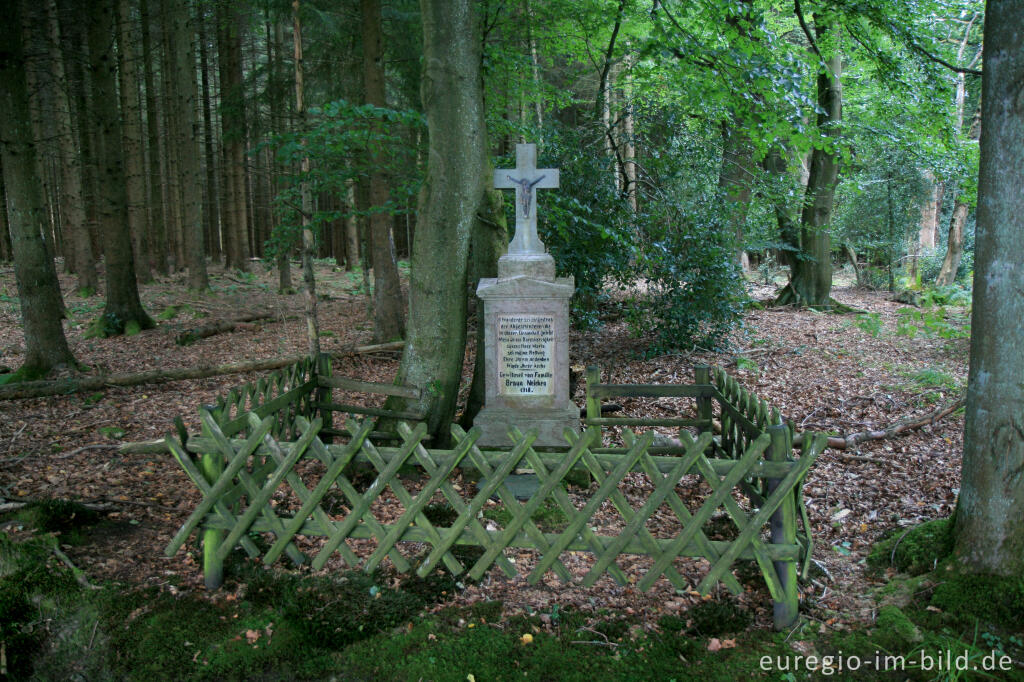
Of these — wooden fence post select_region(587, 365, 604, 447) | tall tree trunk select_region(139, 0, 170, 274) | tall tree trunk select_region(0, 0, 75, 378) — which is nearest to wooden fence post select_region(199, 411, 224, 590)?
wooden fence post select_region(587, 365, 604, 447)

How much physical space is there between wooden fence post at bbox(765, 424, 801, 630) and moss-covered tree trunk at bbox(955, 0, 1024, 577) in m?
1.05

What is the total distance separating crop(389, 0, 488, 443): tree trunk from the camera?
630cm

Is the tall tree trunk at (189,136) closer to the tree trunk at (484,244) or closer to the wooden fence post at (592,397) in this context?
the tree trunk at (484,244)

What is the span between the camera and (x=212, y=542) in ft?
13.5

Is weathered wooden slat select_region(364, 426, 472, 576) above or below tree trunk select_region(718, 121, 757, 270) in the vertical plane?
below

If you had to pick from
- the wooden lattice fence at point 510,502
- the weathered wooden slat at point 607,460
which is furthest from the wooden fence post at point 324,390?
the weathered wooden slat at point 607,460

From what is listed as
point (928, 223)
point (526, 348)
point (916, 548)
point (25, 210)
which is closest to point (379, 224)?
point (25, 210)

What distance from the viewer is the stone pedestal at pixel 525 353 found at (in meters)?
6.29

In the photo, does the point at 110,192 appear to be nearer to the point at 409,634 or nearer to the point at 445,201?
the point at 445,201

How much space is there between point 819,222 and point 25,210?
14847 mm

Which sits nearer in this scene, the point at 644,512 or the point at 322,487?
the point at 644,512

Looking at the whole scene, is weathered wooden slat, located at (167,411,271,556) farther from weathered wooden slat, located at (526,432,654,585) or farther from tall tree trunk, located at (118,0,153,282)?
tall tree trunk, located at (118,0,153,282)

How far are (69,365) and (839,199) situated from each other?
19539mm

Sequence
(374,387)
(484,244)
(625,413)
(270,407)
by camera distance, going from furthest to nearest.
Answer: (625,413), (484,244), (374,387), (270,407)
